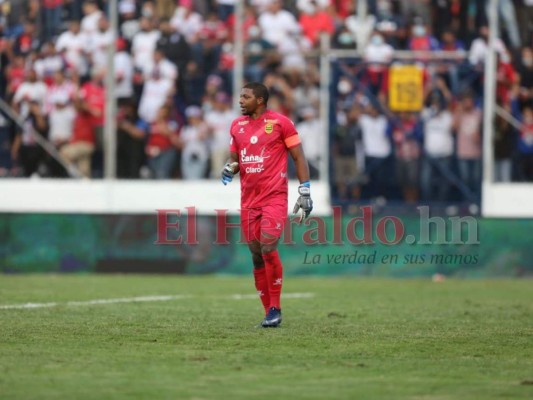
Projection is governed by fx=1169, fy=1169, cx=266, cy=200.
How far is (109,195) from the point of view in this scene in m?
24.1

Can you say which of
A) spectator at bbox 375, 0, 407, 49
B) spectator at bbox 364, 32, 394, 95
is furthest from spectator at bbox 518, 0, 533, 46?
spectator at bbox 364, 32, 394, 95

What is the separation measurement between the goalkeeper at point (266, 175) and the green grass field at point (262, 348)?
24.4 inches

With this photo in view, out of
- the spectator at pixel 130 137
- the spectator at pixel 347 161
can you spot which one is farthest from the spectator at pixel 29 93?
the spectator at pixel 347 161

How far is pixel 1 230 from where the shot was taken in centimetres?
2183

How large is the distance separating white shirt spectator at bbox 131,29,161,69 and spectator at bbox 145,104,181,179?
106cm

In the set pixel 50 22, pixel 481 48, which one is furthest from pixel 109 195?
pixel 481 48

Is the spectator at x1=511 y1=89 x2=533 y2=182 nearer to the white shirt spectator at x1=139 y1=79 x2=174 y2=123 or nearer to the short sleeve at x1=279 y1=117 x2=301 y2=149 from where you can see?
the white shirt spectator at x1=139 y1=79 x2=174 y2=123

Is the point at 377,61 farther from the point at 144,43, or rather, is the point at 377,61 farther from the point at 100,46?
the point at 100,46

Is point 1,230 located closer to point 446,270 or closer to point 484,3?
point 446,270

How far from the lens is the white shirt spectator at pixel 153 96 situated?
2389 cm

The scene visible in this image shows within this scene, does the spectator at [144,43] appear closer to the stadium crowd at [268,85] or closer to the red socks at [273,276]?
the stadium crowd at [268,85]

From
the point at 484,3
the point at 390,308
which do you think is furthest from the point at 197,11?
the point at 390,308

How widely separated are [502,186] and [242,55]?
600 centimetres

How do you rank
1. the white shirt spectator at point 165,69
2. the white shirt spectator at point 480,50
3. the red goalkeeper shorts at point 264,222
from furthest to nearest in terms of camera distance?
the white shirt spectator at point 480,50
the white shirt spectator at point 165,69
the red goalkeeper shorts at point 264,222
